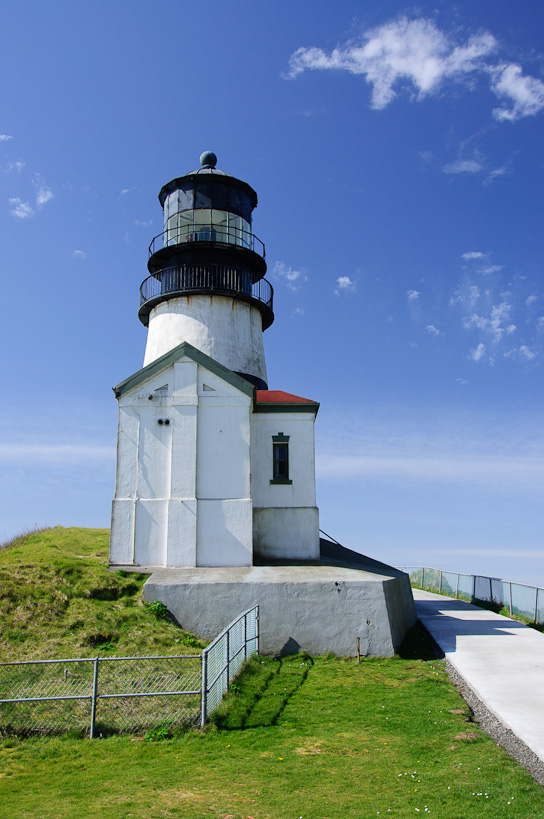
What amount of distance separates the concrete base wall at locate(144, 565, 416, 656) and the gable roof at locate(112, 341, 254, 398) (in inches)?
209

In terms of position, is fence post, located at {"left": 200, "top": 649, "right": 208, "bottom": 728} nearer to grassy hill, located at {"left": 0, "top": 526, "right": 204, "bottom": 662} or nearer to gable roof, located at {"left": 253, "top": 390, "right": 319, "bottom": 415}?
grassy hill, located at {"left": 0, "top": 526, "right": 204, "bottom": 662}

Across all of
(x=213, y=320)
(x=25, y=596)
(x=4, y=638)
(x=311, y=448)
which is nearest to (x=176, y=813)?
(x=4, y=638)

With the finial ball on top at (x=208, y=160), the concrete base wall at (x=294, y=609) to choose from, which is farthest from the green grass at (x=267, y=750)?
the finial ball on top at (x=208, y=160)

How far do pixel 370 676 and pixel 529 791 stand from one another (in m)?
5.83

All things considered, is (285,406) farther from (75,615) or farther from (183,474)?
(75,615)

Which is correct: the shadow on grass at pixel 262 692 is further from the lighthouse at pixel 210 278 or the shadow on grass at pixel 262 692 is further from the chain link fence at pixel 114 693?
the lighthouse at pixel 210 278

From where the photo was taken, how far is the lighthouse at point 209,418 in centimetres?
1647

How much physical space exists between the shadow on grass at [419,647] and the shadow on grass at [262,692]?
2.52 meters

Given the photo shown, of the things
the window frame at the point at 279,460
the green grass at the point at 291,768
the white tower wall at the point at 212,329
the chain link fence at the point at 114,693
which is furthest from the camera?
the white tower wall at the point at 212,329

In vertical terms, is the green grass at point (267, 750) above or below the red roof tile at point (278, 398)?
below

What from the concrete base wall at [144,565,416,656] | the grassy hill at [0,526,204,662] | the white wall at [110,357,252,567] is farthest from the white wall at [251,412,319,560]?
the grassy hill at [0,526,204,662]

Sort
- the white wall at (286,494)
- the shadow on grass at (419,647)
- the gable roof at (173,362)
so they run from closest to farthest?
1. the shadow on grass at (419,647)
2. the gable roof at (173,362)
3. the white wall at (286,494)

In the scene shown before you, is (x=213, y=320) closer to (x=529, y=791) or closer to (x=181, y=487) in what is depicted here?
(x=181, y=487)

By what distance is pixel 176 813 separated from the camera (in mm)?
6504
